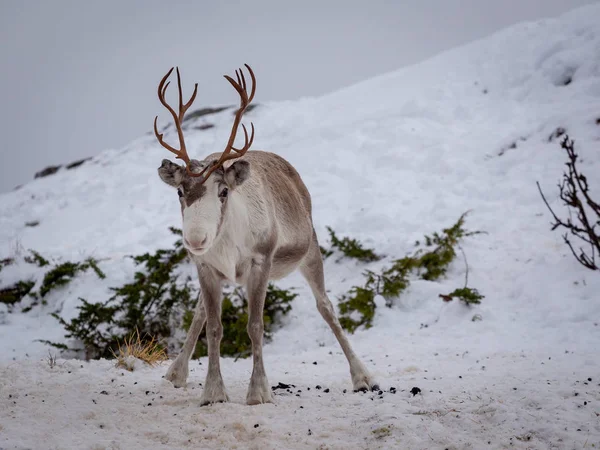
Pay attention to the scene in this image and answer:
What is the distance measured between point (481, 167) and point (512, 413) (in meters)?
10.5

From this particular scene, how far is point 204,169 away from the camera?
13.8 feet

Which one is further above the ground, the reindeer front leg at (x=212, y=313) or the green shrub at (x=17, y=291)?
the green shrub at (x=17, y=291)

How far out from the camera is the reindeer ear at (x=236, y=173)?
4.36m

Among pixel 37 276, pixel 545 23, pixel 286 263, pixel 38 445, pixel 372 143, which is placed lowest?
pixel 38 445

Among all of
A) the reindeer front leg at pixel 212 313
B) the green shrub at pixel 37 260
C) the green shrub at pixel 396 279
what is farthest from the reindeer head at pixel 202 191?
the green shrub at pixel 37 260

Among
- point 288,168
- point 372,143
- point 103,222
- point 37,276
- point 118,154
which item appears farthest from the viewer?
point 118,154

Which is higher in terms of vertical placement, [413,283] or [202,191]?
[413,283]

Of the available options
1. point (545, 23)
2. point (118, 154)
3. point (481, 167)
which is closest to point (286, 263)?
point (481, 167)

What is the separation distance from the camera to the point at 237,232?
454cm

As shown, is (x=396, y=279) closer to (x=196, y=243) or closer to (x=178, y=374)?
(x=178, y=374)

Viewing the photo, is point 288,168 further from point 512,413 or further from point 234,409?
point 512,413

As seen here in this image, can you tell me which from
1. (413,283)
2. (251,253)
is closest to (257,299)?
(251,253)

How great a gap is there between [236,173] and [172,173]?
1.77 ft

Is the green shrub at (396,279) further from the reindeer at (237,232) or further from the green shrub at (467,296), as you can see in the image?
the reindeer at (237,232)
